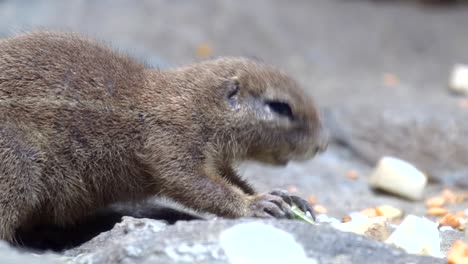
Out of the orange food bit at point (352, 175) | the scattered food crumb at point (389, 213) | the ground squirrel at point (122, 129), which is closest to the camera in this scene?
the ground squirrel at point (122, 129)

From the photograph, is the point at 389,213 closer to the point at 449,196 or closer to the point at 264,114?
the point at 264,114

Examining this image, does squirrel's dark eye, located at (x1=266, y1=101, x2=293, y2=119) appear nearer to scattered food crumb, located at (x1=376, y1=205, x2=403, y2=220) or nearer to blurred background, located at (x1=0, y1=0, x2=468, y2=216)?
scattered food crumb, located at (x1=376, y1=205, x2=403, y2=220)

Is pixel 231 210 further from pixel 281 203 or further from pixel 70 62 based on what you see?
pixel 70 62

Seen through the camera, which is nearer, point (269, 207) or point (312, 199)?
point (269, 207)

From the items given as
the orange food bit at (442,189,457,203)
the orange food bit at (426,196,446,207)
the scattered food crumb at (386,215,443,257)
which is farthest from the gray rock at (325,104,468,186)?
the scattered food crumb at (386,215,443,257)

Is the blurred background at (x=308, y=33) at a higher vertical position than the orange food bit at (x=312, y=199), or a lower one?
higher

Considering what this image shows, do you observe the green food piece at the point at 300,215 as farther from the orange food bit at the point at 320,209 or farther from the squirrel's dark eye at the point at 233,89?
the orange food bit at the point at 320,209

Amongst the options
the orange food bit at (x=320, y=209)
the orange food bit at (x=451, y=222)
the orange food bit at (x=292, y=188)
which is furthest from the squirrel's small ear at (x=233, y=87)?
the orange food bit at (x=292, y=188)

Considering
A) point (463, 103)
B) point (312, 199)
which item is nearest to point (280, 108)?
point (312, 199)
